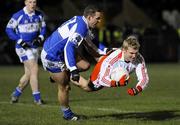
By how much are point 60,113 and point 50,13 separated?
4379 centimetres

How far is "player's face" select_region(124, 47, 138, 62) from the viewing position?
12423 mm

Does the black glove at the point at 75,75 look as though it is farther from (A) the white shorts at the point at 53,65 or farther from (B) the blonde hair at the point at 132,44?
(B) the blonde hair at the point at 132,44

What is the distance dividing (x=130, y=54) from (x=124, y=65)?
0.28m

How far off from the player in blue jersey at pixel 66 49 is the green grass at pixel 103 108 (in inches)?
25.3

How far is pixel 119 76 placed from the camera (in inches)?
488

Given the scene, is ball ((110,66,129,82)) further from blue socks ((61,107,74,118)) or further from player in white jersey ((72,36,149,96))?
blue socks ((61,107,74,118))

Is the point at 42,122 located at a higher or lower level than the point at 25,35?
lower

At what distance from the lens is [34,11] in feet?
56.5

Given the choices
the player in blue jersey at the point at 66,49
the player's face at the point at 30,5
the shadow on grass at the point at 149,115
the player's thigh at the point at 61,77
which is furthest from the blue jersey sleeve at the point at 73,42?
the player's face at the point at 30,5

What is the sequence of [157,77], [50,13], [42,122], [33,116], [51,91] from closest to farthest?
[42,122]
[33,116]
[51,91]
[157,77]
[50,13]

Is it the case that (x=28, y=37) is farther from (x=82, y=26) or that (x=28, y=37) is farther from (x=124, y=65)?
(x=124, y=65)

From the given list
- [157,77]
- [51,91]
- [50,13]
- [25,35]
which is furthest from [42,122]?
[50,13]

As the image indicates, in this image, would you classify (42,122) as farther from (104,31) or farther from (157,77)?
(104,31)

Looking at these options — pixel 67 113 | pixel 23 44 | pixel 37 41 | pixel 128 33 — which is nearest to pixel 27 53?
pixel 23 44
